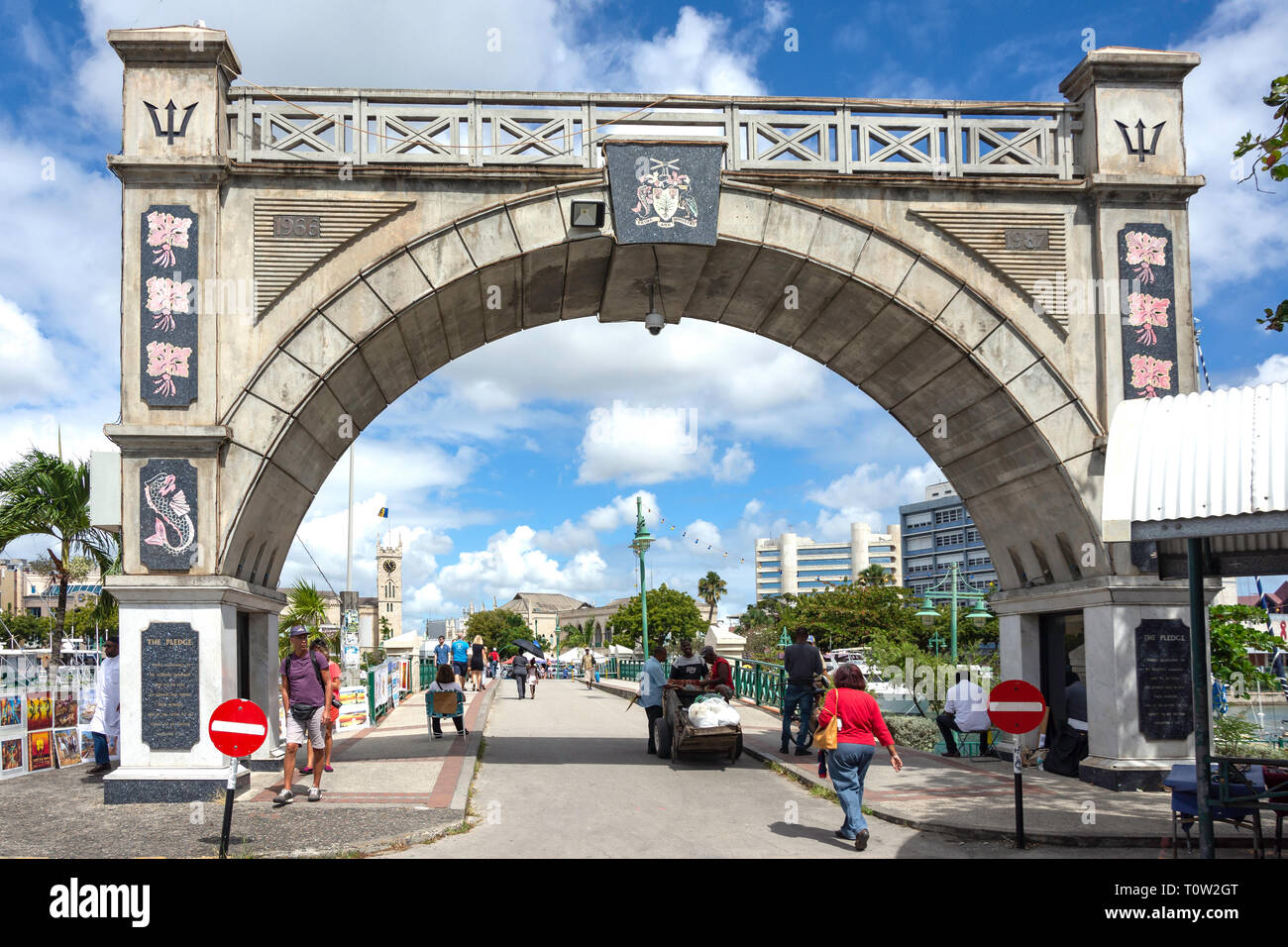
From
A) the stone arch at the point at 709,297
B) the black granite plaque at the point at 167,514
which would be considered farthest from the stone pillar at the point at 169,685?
the stone arch at the point at 709,297

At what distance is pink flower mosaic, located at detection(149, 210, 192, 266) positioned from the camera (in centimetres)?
1241

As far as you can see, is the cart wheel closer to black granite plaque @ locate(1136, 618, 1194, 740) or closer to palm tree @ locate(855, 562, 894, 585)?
black granite plaque @ locate(1136, 618, 1194, 740)

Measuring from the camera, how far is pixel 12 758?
532 inches

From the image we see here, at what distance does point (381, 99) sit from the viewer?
518 inches

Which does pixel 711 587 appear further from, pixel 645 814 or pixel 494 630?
pixel 645 814

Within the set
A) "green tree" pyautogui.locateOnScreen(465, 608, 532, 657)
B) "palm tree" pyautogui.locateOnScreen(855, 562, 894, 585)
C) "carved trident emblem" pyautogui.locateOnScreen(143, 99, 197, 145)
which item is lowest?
"green tree" pyautogui.locateOnScreen(465, 608, 532, 657)

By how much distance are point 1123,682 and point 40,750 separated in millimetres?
13736

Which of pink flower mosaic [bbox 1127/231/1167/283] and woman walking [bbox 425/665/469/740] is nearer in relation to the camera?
pink flower mosaic [bbox 1127/231/1167/283]

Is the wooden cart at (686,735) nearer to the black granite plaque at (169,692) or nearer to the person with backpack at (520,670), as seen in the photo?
the black granite plaque at (169,692)

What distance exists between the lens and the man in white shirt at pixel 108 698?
511 inches

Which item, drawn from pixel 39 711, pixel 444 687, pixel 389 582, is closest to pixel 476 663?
pixel 444 687

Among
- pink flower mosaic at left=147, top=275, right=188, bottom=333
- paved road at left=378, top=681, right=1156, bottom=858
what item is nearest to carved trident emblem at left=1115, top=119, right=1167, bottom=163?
paved road at left=378, top=681, right=1156, bottom=858

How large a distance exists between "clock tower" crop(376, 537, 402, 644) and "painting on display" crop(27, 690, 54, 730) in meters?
151

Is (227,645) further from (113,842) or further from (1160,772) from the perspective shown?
(1160,772)
